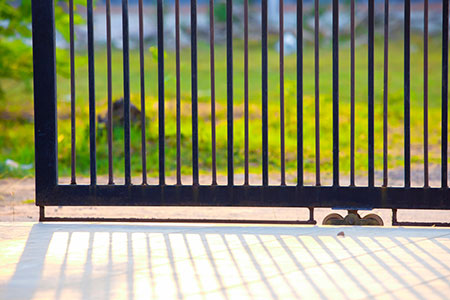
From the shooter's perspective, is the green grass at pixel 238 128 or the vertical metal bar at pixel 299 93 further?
the green grass at pixel 238 128

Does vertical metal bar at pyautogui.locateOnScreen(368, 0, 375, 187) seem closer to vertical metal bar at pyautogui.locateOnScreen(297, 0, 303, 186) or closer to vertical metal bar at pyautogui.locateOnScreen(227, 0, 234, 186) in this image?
vertical metal bar at pyautogui.locateOnScreen(297, 0, 303, 186)

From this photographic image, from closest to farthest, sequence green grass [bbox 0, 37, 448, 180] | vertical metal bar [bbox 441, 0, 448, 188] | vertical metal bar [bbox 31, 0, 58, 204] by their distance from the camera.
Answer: vertical metal bar [bbox 441, 0, 448, 188]
vertical metal bar [bbox 31, 0, 58, 204]
green grass [bbox 0, 37, 448, 180]

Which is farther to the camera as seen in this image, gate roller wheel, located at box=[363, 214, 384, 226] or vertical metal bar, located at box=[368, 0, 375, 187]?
gate roller wheel, located at box=[363, 214, 384, 226]

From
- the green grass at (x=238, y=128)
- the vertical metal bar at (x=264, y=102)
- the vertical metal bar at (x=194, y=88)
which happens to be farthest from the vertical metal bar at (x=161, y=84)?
the green grass at (x=238, y=128)

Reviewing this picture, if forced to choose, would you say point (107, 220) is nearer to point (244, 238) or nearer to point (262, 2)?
point (244, 238)

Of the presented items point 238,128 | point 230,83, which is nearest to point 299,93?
point 230,83

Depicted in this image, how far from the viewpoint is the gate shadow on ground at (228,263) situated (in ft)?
9.49

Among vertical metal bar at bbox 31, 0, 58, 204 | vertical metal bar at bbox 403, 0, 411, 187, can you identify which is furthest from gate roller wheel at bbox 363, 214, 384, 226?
vertical metal bar at bbox 31, 0, 58, 204

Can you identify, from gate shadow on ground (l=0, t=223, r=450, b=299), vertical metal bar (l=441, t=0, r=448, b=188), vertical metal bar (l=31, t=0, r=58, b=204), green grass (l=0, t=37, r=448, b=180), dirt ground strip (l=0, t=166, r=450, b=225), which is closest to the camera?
gate shadow on ground (l=0, t=223, r=450, b=299)

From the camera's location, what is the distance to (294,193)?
13.4 ft

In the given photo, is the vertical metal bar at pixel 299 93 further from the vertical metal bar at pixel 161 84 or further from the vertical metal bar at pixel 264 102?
the vertical metal bar at pixel 161 84

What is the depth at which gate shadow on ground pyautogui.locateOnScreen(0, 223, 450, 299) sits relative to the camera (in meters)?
2.89

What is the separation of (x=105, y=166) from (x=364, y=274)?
17.1 feet

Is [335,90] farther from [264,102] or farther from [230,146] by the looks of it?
[230,146]
